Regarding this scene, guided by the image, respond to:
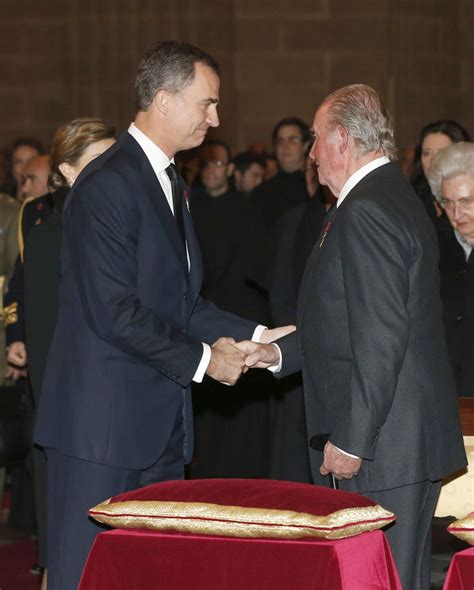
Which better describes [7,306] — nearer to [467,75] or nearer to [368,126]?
[368,126]

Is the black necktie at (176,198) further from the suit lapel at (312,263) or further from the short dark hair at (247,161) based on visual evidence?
the short dark hair at (247,161)

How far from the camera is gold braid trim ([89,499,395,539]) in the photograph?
10.7 ft

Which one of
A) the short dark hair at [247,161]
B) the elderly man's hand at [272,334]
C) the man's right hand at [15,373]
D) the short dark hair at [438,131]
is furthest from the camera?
the short dark hair at [247,161]

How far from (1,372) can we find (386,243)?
3.84 meters

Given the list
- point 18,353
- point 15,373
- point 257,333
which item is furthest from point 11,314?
point 257,333

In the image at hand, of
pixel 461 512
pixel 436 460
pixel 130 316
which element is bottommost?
pixel 461 512

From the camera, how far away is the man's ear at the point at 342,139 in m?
3.88

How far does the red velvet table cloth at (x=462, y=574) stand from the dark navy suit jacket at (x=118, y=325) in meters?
1.07

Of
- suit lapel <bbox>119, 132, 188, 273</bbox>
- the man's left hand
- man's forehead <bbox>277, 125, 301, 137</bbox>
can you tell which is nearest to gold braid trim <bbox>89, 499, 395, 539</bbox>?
the man's left hand

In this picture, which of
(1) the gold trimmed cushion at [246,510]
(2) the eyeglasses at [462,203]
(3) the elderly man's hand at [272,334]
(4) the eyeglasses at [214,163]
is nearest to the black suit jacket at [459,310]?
(2) the eyeglasses at [462,203]

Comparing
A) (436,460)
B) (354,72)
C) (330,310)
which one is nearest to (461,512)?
(436,460)

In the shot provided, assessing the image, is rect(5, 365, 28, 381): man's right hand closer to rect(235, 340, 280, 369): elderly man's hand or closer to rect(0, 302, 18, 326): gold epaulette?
rect(0, 302, 18, 326): gold epaulette

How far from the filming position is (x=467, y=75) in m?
13.2

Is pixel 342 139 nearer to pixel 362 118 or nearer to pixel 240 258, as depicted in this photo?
pixel 362 118
